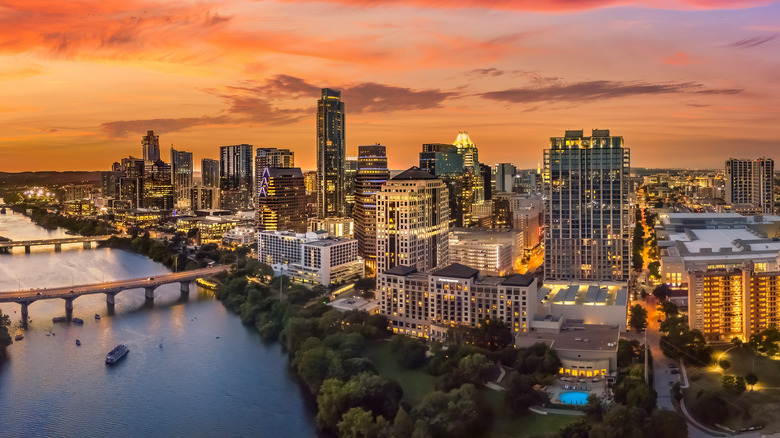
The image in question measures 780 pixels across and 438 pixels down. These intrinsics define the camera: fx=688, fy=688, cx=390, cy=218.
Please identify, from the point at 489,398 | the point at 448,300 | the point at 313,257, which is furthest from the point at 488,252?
the point at 489,398

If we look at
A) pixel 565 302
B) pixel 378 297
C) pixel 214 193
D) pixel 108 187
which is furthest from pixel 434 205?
pixel 108 187

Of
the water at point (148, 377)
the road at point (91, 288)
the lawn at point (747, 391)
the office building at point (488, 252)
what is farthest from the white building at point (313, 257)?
the lawn at point (747, 391)

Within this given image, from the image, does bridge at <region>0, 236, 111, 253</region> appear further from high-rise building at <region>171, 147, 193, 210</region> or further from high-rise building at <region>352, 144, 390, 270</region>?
high-rise building at <region>171, 147, 193, 210</region>

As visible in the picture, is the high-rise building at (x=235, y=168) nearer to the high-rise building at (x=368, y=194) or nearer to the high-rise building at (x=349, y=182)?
the high-rise building at (x=349, y=182)

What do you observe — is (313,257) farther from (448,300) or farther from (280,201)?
(280,201)

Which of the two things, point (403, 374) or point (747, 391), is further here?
point (403, 374)
